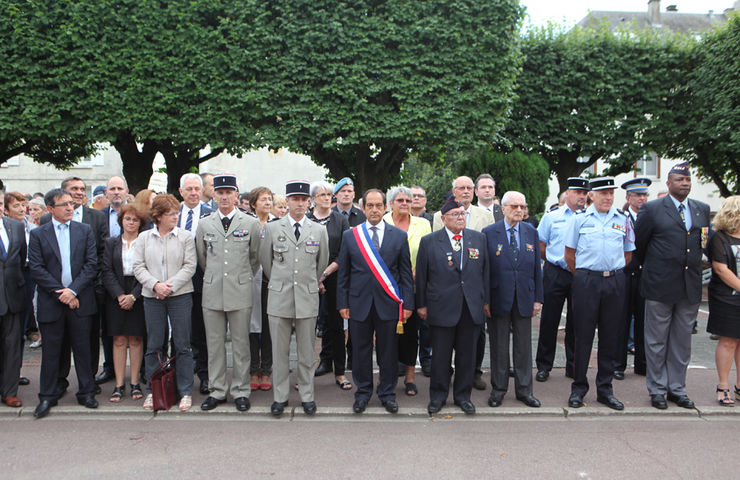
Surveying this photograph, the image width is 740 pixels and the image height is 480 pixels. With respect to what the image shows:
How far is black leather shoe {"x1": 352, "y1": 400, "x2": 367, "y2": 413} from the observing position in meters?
5.43

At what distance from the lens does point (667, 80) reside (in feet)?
65.0

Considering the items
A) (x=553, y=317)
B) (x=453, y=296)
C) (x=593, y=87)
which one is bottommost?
(x=553, y=317)

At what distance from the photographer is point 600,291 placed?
561cm

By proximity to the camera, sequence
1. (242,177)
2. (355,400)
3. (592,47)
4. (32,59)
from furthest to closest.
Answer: (242,177)
(592,47)
(32,59)
(355,400)

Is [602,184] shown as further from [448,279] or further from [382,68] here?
[382,68]

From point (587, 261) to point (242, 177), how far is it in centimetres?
3025

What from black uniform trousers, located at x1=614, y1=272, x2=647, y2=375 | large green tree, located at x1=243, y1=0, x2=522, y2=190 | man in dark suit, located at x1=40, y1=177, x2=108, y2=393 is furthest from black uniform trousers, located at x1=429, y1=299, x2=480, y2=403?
large green tree, located at x1=243, y1=0, x2=522, y2=190

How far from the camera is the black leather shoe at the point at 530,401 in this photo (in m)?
5.60

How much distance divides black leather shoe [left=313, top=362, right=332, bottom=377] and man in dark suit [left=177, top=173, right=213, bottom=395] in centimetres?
136

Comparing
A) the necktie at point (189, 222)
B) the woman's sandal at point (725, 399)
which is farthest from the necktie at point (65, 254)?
the woman's sandal at point (725, 399)

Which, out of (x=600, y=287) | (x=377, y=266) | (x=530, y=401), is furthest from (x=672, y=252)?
(x=377, y=266)

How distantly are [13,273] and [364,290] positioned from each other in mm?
3569

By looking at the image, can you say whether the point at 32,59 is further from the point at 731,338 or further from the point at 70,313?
the point at 731,338

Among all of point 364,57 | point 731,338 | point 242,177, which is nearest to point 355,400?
point 731,338
